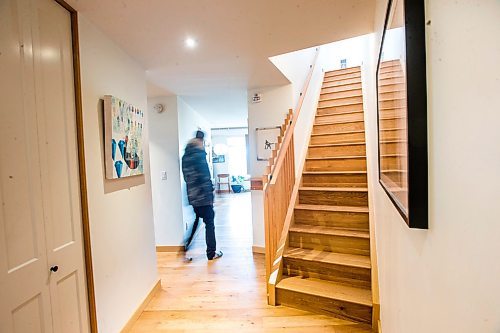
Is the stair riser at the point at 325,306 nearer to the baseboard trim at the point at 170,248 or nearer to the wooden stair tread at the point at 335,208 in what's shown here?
the wooden stair tread at the point at 335,208

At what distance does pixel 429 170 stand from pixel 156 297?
2.69 m

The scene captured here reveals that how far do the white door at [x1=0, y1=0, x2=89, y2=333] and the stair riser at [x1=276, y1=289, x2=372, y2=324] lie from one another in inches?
Answer: 59.8

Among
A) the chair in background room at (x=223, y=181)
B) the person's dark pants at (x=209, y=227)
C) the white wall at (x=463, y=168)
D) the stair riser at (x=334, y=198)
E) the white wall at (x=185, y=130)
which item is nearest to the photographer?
the white wall at (x=463, y=168)

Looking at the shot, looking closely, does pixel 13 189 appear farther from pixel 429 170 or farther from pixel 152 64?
pixel 152 64

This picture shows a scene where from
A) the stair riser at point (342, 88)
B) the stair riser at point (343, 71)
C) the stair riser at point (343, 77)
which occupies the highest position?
the stair riser at point (343, 71)

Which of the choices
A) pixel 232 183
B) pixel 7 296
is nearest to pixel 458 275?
pixel 7 296

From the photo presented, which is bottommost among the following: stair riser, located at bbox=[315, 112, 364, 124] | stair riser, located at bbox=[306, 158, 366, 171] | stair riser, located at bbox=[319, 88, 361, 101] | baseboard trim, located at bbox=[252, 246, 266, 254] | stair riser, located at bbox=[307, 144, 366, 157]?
baseboard trim, located at bbox=[252, 246, 266, 254]

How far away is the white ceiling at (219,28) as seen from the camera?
1640 millimetres

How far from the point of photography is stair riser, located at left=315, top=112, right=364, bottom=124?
12.8 feet

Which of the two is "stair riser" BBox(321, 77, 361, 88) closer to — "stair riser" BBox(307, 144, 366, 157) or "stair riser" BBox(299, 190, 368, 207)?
"stair riser" BBox(307, 144, 366, 157)

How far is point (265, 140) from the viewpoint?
3680 mm

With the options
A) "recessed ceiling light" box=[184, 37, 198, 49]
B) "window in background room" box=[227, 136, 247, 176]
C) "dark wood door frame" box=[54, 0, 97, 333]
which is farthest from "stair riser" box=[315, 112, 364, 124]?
"window in background room" box=[227, 136, 247, 176]

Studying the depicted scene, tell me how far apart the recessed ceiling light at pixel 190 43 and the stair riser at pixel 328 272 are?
2.08 meters

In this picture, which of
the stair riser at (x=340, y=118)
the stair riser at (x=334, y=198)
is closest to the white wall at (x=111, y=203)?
the stair riser at (x=334, y=198)
